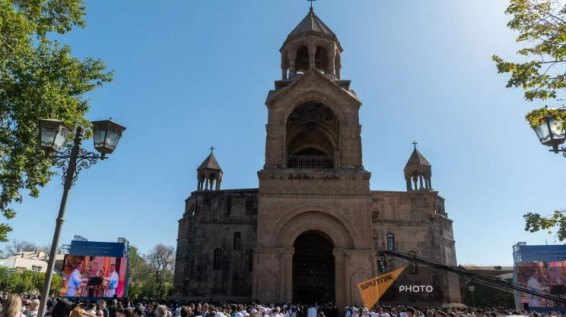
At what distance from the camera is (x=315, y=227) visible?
70.4ft

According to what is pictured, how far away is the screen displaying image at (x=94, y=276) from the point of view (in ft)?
92.2

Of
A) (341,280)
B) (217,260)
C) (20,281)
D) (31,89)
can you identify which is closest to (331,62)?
(341,280)

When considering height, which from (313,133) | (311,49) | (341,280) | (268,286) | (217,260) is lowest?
(268,286)

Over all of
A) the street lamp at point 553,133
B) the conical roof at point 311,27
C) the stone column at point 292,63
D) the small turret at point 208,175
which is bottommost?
the street lamp at point 553,133

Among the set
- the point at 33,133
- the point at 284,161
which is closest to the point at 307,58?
the point at 284,161

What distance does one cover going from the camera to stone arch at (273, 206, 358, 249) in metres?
21.1

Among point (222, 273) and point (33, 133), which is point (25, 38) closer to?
point (33, 133)

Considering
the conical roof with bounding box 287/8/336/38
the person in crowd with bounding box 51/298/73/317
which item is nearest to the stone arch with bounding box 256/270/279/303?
the person in crowd with bounding box 51/298/73/317

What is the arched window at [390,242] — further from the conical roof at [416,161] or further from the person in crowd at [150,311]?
the person in crowd at [150,311]

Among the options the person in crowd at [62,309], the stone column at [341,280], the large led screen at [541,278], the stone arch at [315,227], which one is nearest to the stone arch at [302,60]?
the stone arch at [315,227]

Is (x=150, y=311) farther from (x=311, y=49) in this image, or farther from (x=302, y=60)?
(x=302, y=60)

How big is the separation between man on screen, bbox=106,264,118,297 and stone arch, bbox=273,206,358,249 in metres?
14.5

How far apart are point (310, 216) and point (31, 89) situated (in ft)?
45.6

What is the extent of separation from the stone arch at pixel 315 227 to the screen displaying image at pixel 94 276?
14.4 meters
